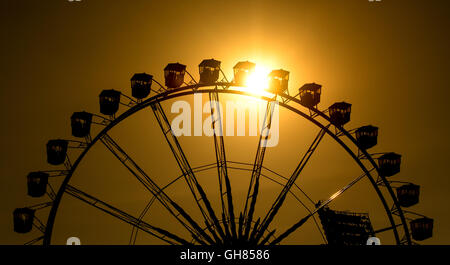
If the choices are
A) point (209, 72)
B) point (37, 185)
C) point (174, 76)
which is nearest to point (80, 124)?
point (37, 185)

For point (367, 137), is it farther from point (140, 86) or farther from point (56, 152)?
point (56, 152)

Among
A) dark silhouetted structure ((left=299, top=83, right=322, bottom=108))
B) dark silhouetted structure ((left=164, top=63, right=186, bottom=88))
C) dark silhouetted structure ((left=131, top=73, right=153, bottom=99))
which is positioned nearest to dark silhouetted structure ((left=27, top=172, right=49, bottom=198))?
A: dark silhouetted structure ((left=131, top=73, right=153, bottom=99))

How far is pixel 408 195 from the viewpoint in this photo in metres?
17.1

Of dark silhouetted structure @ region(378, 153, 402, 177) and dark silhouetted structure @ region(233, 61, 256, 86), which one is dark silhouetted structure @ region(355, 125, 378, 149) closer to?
dark silhouetted structure @ region(378, 153, 402, 177)

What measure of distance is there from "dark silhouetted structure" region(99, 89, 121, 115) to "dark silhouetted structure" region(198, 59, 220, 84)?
3.85m

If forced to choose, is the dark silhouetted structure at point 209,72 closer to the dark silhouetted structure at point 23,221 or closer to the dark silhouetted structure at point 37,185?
the dark silhouetted structure at point 37,185
